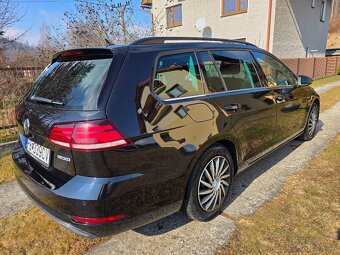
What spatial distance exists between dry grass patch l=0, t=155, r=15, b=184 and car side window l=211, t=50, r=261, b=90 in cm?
317

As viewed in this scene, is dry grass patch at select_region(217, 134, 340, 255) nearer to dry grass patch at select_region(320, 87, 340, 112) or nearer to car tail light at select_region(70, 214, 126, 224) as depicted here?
car tail light at select_region(70, 214, 126, 224)

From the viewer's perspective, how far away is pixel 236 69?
3135mm

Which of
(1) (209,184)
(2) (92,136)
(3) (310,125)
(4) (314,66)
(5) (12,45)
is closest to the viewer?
(2) (92,136)

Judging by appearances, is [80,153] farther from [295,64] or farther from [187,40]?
[295,64]

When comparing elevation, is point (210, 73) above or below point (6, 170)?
above

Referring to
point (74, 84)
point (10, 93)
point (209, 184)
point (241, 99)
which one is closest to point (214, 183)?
point (209, 184)

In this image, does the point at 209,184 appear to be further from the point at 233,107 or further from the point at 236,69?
the point at 236,69

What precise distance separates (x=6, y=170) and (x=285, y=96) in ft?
13.9

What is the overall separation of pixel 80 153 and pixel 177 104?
0.86 m

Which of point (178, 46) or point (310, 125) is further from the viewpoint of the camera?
point (310, 125)

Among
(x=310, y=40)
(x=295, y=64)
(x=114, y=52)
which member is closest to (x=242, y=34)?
(x=295, y=64)

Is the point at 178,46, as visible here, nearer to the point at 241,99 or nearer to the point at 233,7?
the point at 241,99

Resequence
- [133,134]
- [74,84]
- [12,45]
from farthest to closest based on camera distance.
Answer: [12,45]
[74,84]
[133,134]

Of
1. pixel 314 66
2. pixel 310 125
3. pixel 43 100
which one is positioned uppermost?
pixel 43 100
